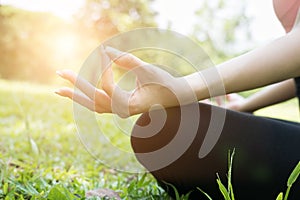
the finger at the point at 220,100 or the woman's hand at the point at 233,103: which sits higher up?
the finger at the point at 220,100

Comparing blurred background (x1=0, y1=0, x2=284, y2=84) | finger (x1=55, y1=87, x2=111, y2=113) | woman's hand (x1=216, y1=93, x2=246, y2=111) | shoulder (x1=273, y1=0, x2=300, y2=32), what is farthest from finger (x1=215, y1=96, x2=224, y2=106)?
blurred background (x1=0, y1=0, x2=284, y2=84)

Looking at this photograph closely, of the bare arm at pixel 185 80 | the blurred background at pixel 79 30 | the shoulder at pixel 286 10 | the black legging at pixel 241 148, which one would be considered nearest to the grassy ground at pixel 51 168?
the black legging at pixel 241 148

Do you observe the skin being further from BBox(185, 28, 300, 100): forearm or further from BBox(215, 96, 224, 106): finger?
BBox(215, 96, 224, 106): finger

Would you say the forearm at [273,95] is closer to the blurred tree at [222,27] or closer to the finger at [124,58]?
the finger at [124,58]

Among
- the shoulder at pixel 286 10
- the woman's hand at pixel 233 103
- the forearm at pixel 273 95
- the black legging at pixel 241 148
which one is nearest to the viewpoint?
the black legging at pixel 241 148

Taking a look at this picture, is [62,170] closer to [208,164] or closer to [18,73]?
[208,164]

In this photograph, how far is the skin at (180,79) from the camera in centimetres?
77

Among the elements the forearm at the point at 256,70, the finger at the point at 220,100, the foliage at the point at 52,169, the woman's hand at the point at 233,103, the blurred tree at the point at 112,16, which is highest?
the blurred tree at the point at 112,16

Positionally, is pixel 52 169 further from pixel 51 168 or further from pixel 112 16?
pixel 112 16

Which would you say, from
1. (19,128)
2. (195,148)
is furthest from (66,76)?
(19,128)

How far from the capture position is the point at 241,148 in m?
0.90

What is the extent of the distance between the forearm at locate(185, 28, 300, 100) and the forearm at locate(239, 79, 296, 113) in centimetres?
57

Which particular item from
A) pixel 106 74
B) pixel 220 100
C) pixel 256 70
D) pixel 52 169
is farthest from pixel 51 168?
pixel 256 70

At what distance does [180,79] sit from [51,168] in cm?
81
